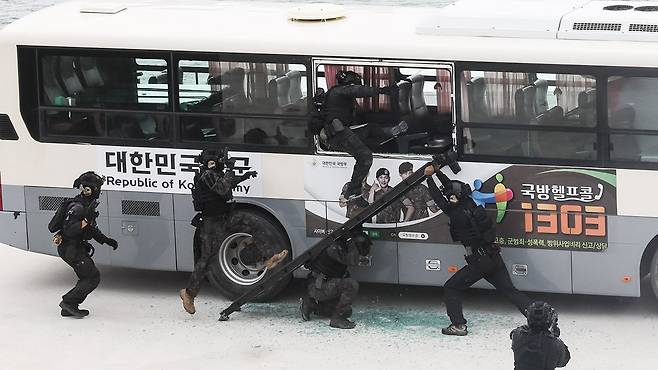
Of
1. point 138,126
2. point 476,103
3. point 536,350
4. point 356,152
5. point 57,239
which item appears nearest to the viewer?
point 536,350

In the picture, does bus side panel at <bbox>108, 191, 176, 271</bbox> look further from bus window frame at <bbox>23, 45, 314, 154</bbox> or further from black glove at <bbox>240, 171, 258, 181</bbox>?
black glove at <bbox>240, 171, 258, 181</bbox>

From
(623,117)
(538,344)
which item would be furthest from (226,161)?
(538,344)

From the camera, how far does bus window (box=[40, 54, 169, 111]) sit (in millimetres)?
14445

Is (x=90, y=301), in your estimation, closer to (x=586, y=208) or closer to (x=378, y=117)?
(x=378, y=117)

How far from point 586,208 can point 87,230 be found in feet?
15.1

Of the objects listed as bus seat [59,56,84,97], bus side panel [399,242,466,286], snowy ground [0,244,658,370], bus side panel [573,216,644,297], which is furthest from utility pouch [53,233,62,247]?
bus side panel [573,216,644,297]

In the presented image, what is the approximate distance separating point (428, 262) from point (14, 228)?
14.0 ft

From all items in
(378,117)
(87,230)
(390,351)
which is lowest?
(390,351)

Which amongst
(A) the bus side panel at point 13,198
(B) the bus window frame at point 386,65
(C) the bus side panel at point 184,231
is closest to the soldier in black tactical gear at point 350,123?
(B) the bus window frame at point 386,65

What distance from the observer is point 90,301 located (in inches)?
586

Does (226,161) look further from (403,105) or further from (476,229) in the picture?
(476,229)

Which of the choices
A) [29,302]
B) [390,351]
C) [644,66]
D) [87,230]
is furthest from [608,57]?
[29,302]

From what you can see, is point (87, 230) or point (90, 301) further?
point (90, 301)

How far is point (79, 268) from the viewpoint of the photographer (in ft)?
46.4
